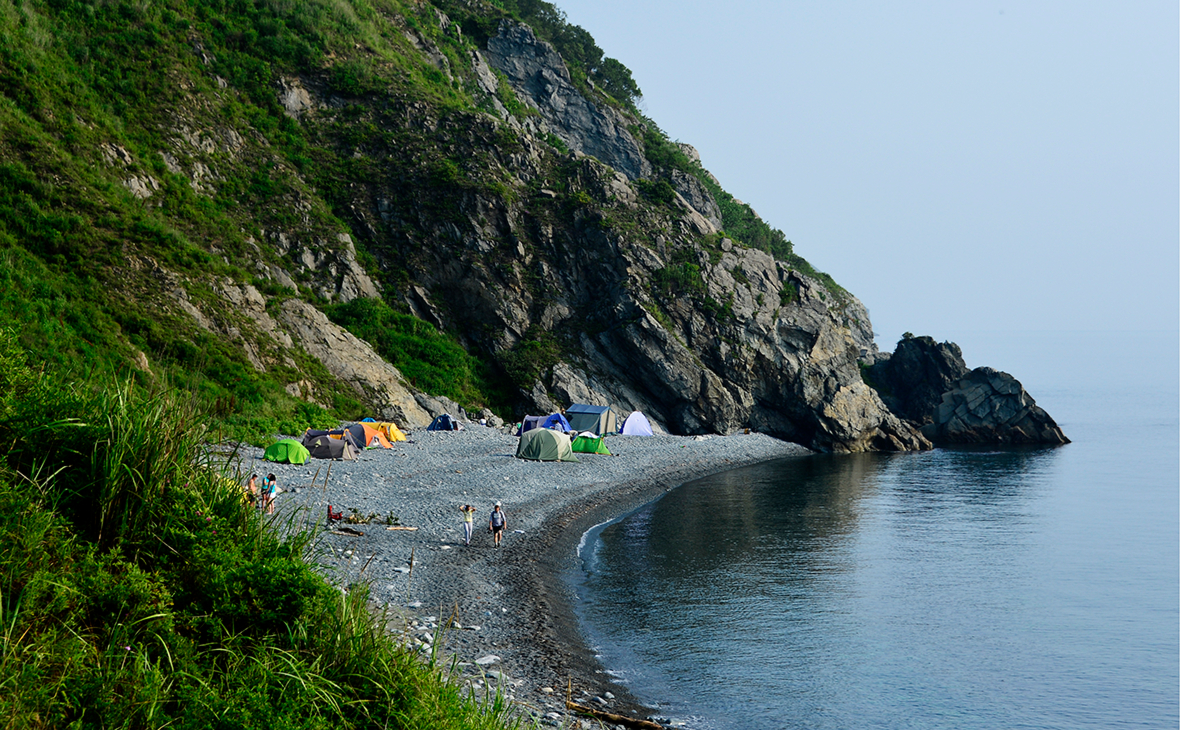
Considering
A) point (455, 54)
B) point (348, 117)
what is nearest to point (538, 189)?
point (348, 117)

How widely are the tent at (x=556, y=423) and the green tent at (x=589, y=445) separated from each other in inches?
121

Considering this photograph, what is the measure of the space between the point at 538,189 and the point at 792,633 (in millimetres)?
57992

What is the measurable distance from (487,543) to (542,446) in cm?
1870

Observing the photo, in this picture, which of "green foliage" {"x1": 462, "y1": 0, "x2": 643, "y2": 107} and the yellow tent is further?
"green foliage" {"x1": 462, "y1": 0, "x2": 643, "y2": 107}

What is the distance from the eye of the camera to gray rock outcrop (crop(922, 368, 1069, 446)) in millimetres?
78625

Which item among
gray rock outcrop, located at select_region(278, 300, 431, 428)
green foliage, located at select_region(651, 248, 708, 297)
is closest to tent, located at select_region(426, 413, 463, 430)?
gray rock outcrop, located at select_region(278, 300, 431, 428)

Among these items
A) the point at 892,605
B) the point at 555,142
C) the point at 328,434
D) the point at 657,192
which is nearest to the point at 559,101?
the point at 555,142

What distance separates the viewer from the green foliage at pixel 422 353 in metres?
57.2

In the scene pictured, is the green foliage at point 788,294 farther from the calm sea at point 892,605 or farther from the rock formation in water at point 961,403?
the calm sea at point 892,605

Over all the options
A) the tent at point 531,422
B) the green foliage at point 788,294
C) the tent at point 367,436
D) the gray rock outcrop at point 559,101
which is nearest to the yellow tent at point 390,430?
the tent at point 367,436

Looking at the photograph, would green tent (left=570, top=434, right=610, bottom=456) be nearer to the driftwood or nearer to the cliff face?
the cliff face

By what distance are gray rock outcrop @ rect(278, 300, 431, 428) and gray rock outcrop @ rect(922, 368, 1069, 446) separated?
59850 mm

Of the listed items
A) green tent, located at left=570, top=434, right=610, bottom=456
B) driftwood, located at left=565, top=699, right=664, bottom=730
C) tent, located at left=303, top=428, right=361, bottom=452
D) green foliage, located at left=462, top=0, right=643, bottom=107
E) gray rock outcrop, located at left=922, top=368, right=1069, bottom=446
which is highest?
green foliage, located at left=462, top=0, right=643, bottom=107

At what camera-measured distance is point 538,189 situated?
72.4 metres
